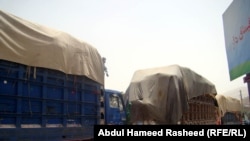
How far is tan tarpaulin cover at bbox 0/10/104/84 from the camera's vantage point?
6438 mm

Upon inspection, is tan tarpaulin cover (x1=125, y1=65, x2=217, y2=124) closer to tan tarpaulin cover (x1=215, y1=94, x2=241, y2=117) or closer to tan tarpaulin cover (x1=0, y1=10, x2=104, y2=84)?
tan tarpaulin cover (x1=0, y1=10, x2=104, y2=84)

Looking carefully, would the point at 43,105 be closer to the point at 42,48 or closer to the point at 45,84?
the point at 45,84

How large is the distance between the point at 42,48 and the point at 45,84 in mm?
1031

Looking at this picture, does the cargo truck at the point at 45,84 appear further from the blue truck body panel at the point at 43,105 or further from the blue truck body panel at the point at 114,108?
the blue truck body panel at the point at 114,108

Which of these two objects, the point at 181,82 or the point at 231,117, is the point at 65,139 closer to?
the point at 181,82

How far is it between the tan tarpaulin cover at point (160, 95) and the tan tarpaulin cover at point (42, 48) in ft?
11.2

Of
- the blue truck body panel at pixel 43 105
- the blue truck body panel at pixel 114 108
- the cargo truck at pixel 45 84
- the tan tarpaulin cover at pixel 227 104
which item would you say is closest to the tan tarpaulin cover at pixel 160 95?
the blue truck body panel at pixel 114 108

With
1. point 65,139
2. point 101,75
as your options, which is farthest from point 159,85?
point 65,139

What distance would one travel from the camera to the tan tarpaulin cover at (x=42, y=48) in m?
6.44

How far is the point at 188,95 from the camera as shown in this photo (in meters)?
13.2

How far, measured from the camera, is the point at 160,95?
39.6 ft

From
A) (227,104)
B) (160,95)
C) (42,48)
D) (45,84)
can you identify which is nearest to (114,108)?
(160,95)

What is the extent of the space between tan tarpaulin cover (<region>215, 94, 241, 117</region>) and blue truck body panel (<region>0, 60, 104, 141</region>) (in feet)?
50.3

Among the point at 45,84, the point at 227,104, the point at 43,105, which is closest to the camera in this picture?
the point at 43,105
